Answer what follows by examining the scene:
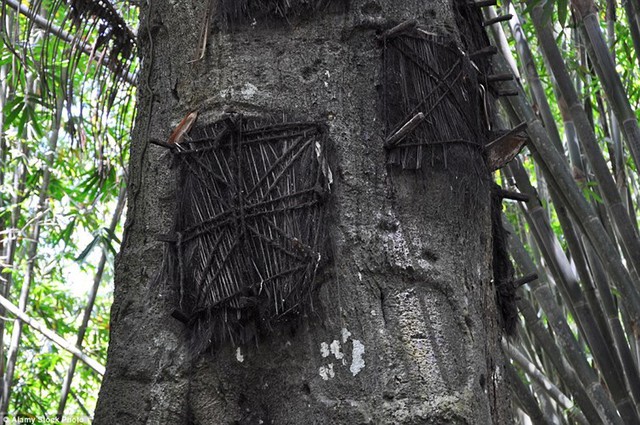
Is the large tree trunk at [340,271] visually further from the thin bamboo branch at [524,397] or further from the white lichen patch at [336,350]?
the thin bamboo branch at [524,397]

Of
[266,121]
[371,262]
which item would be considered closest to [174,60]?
[266,121]

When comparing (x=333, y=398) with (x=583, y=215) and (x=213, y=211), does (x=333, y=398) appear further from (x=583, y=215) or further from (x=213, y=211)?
(x=583, y=215)

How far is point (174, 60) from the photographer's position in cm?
203

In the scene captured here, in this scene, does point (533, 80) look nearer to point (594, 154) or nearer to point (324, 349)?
point (594, 154)

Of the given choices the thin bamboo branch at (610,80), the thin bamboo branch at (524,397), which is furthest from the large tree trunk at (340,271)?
the thin bamboo branch at (524,397)

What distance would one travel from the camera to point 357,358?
1.63 meters

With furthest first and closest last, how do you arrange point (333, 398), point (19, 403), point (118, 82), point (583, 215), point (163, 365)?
point (19, 403), point (583, 215), point (118, 82), point (163, 365), point (333, 398)

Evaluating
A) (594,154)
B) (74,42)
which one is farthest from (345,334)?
(594,154)

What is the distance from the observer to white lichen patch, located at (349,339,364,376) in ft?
5.31

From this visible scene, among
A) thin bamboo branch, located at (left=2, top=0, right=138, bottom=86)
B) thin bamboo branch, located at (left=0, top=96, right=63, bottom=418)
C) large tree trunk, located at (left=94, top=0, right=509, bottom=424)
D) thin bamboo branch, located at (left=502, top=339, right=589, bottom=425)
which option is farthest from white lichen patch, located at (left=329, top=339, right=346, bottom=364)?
thin bamboo branch, located at (left=0, top=96, right=63, bottom=418)

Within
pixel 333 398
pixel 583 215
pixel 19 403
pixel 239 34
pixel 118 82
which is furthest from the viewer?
pixel 19 403

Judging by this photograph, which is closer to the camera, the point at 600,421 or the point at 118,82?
the point at 118,82

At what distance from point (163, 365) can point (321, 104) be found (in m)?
0.60

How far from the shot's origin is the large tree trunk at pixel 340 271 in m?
1.63
